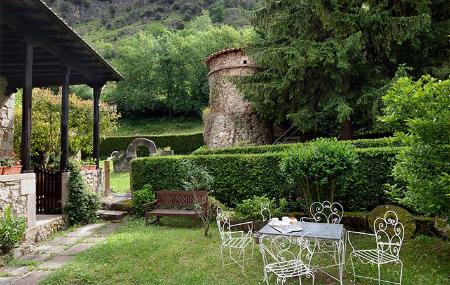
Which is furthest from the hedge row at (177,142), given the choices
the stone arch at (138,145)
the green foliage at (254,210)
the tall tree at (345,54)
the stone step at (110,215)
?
the green foliage at (254,210)

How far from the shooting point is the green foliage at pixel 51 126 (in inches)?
525

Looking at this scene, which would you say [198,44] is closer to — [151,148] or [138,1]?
[151,148]

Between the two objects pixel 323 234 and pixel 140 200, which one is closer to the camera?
pixel 323 234

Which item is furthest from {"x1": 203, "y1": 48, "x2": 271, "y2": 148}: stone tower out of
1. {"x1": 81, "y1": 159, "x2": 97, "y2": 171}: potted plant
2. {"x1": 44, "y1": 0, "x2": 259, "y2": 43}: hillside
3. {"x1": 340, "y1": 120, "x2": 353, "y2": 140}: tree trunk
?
{"x1": 44, "y1": 0, "x2": 259, "y2": 43}: hillside

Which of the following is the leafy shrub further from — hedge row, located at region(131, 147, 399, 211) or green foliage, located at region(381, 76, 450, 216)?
green foliage, located at region(381, 76, 450, 216)

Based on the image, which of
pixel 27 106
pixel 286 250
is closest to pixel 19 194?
pixel 27 106

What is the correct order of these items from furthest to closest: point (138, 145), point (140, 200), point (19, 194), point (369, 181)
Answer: point (138, 145) < point (140, 200) < point (369, 181) < point (19, 194)

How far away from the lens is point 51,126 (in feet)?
44.6

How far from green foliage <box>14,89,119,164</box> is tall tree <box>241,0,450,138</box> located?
6900mm

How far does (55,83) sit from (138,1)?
229ft

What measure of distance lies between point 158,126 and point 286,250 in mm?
31074

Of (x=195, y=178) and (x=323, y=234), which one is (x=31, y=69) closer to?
(x=195, y=178)

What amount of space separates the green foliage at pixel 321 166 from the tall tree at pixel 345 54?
151 inches

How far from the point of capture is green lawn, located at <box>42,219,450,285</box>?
5047mm
